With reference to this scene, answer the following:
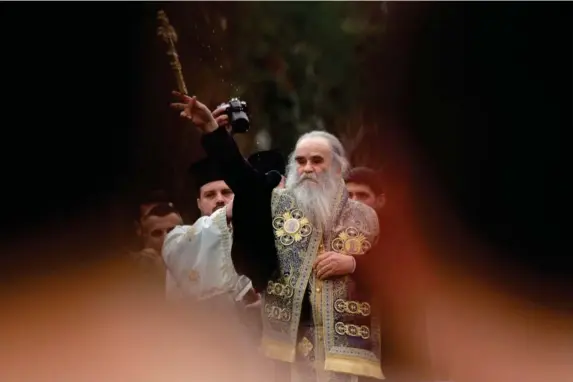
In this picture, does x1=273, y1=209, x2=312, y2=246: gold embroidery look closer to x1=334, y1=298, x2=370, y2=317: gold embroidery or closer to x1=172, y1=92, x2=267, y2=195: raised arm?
x1=172, y1=92, x2=267, y2=195: raised arm

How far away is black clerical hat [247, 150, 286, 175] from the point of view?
2.74 meters

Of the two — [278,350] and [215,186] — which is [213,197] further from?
[278,350]

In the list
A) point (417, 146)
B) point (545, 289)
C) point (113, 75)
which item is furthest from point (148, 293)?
point (545, 289)

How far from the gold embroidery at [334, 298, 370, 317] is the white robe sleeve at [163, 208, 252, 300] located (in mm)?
342

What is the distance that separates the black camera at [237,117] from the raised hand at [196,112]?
8cm

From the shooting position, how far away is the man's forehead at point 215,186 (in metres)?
2.76

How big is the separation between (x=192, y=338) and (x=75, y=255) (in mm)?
567

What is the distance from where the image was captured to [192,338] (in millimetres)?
2779

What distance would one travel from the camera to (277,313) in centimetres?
266

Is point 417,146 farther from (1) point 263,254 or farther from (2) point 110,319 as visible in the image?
(2) point 110,319

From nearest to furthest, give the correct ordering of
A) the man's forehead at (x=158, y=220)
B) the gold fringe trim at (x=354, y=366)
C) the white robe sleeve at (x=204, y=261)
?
the gold fringe trim at (x=354, y=366), the white robe sleeve at (x=204, y=261), the man's forehead at (x=158, y=220)

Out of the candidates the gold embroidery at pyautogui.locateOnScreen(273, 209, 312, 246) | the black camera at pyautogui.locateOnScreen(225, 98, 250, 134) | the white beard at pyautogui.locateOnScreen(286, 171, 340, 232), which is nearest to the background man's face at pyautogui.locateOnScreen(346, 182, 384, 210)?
the white beard at pyautogui.locateOnScreen(286, 171, 340, 232)

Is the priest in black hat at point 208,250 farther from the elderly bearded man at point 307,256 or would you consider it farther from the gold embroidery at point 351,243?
the gold embroidery at point 351,243

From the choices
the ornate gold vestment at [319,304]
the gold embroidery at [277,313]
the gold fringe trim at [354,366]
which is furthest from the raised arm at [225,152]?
the gold fringe trim at [354,366]
